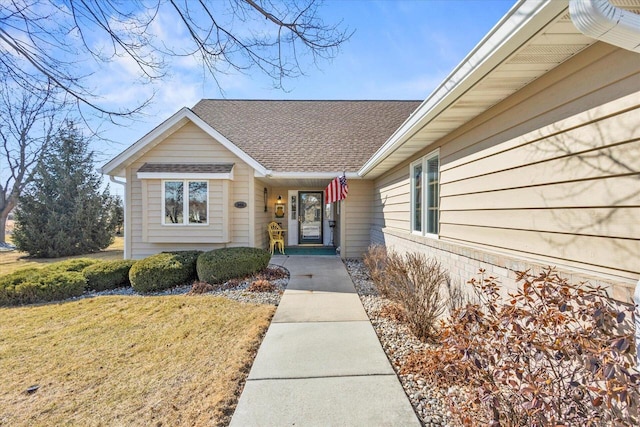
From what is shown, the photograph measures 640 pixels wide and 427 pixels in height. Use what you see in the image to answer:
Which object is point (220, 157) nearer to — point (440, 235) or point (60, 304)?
point (60, 304)

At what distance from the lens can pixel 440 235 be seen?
451cm

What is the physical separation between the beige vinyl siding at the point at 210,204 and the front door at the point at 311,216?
392 cm

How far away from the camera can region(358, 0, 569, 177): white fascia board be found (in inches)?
70.6

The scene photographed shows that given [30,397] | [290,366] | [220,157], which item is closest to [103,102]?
[30,397]

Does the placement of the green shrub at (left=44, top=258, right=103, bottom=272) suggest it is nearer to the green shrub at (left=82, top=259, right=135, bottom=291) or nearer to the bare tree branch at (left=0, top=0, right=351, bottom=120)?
the green shrub at (left=82, top=259, right=135, bottom=291)

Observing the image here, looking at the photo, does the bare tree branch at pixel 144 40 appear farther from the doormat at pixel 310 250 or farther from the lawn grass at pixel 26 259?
the lawn grass at pixel 26 259

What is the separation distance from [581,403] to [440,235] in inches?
117

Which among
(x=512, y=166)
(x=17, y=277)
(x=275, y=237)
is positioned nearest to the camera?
(x=512, y=166)

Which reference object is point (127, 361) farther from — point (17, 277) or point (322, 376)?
point (17, 277)

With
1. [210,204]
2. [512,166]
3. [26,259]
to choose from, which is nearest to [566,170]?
[512,166]

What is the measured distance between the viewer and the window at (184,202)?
8438 mm

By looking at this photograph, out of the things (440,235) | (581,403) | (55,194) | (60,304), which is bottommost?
(60,304)

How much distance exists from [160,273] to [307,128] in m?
7.62

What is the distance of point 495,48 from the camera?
7.21 feet
